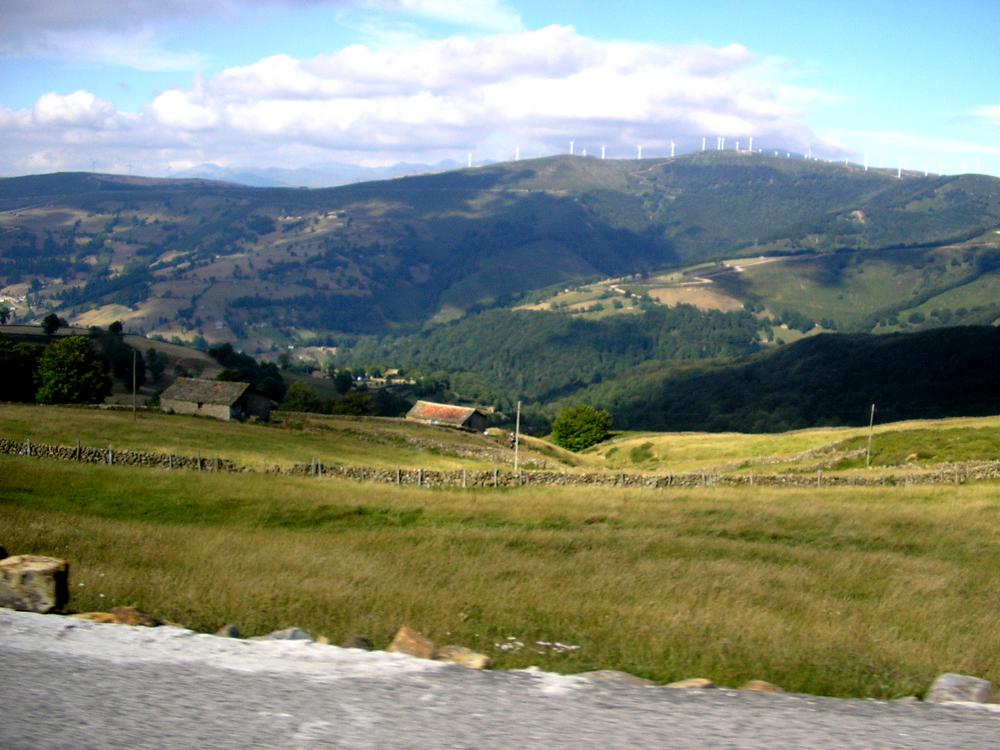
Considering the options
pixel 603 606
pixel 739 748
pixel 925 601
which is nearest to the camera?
pixel 739 748

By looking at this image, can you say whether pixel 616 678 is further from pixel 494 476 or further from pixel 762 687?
pixel 494 476

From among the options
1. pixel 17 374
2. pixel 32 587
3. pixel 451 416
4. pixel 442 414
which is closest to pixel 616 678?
pixel 32 587

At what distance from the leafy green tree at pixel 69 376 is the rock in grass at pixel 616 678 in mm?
77684

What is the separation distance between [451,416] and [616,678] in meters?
93.3

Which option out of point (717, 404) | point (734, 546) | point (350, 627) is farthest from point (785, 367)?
point (350, 627)

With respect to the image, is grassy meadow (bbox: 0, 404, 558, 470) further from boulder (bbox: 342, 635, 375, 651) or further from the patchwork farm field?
boulder (bbox: 342, 635, 375, 651)

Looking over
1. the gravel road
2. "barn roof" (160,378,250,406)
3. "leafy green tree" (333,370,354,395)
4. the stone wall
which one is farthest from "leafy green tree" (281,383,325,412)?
the gravel road

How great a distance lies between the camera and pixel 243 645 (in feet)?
29.7

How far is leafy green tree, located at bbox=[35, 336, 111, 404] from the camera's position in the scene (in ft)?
256

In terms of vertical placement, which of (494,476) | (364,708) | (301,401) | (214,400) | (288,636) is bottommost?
(301,401)

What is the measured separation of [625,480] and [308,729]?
109 feet

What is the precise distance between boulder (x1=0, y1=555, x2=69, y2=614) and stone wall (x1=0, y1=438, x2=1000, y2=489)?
26.3 meters

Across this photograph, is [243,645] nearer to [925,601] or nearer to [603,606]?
[603,606]

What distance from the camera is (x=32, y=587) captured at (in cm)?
1002
